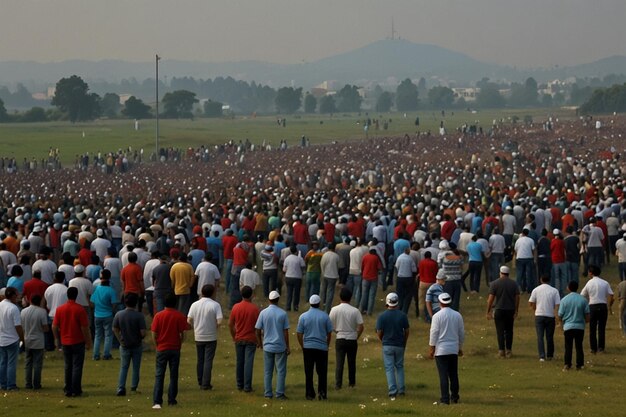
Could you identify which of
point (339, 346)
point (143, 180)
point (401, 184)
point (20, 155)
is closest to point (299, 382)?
point (339, 346)

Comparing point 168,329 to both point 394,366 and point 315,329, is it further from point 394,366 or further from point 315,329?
point 394,366

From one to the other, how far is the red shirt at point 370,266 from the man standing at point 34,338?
7.88m

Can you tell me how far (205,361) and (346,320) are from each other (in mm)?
2022

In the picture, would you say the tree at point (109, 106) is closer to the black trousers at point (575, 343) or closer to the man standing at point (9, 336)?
the man standing at point (9, 336)

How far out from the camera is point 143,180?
54781mm

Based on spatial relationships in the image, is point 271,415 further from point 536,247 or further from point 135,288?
point 536,247

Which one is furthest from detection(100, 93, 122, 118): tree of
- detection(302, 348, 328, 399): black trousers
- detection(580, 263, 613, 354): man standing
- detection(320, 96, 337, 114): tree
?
detection(302, 348, 328, 399): black trousers

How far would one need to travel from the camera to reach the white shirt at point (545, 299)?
17.9m

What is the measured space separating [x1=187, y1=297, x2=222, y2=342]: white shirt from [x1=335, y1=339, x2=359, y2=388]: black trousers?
1713 millimetres

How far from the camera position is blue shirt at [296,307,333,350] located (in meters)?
15.4

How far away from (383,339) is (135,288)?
599 cm

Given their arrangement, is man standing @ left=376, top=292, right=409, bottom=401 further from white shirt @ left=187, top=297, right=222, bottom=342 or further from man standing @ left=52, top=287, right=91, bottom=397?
man standing @ left=52, top=287, right=91, bottom=397

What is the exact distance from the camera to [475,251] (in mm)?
24906


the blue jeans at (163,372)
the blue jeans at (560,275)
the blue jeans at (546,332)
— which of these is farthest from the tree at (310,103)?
the blue jeans at (163,372)
